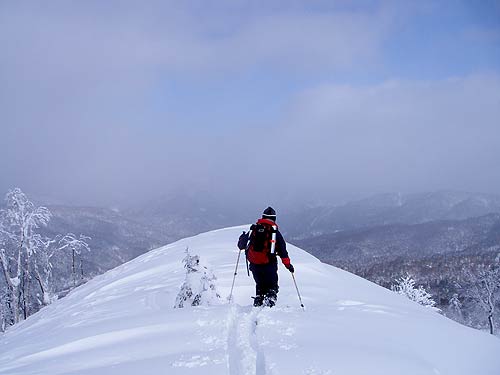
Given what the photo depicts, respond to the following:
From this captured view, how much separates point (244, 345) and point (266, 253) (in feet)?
10.1

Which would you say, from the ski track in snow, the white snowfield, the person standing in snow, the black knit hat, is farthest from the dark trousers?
the black knit hat

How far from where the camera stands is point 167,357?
5.64m

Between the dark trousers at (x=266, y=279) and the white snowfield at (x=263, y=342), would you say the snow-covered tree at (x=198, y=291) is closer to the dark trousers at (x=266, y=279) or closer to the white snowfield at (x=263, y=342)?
the white snowfield at (x=263, y=342)

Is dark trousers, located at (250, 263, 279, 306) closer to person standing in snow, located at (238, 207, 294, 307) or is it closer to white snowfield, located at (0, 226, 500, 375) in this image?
person standing in snow, located at (238, 207, 294, 307)

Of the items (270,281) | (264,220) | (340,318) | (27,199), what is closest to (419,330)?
(340,318)

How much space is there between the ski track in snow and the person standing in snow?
104 cm

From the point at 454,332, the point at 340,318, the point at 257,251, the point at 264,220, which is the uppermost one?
the point at 264,220

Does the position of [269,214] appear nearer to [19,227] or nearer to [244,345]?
[244,345]

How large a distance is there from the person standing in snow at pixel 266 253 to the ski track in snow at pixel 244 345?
1036 mm

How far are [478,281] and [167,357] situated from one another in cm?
5270

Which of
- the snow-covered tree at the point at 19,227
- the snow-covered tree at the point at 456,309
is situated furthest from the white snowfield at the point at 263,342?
the snow-covered tree at the point at 456,309

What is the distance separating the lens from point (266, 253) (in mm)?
8961

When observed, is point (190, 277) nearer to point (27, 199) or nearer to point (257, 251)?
point (257, 251)

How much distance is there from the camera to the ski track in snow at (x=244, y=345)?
5.27 meters
